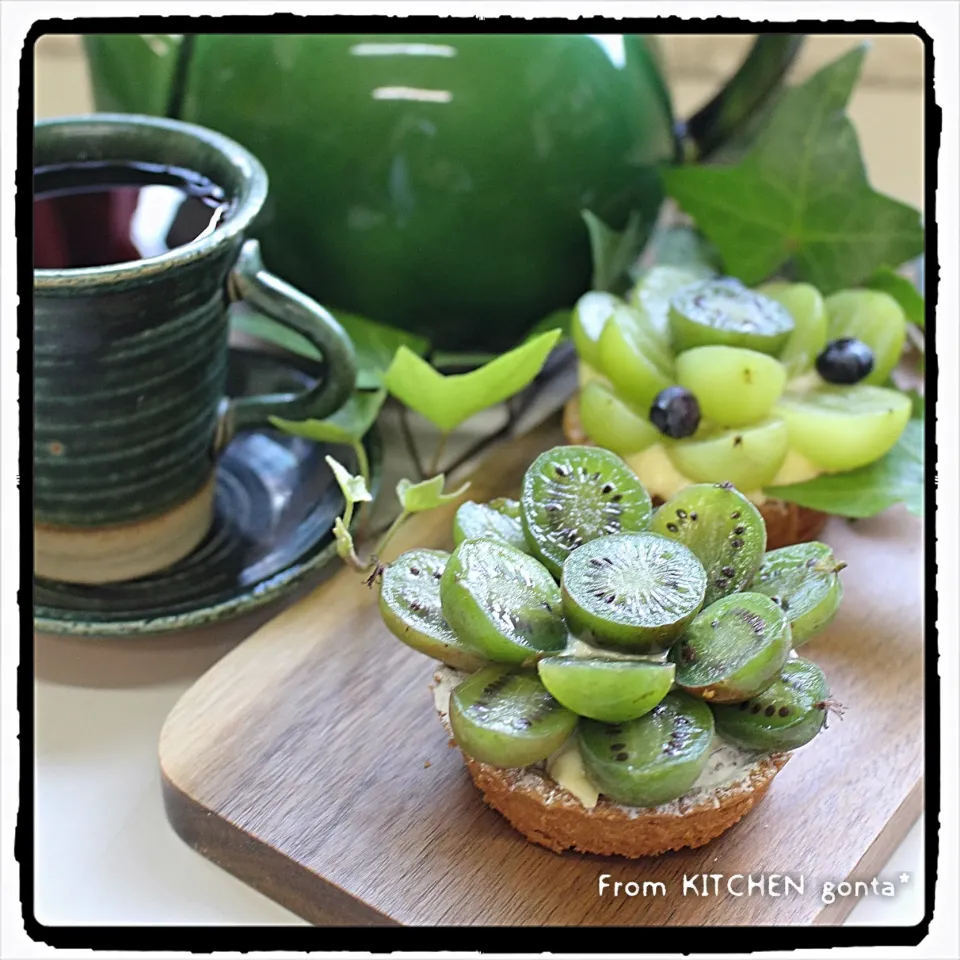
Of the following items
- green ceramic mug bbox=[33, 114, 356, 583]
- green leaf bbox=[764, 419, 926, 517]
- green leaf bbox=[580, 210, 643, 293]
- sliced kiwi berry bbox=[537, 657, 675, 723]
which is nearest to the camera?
sliced kiwi berry bbox=[537, 657, 675, 723]

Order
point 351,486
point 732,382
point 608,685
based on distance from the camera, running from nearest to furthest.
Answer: point 608,685, point 351,486, point 732,382

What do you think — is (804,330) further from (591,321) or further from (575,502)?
(575,502)

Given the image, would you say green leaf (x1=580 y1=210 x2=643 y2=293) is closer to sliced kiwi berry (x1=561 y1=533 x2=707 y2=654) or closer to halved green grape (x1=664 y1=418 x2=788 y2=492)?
halved green grape (x1=664 y1=418 x2=788 y2=492)

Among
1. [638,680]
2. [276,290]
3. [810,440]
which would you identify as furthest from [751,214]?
[638,680]

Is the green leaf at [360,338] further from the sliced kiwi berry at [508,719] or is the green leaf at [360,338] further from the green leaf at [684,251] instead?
the sliced kiwi berry at [508,719]

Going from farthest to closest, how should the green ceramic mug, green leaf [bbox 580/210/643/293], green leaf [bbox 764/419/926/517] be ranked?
green leaf [bbox 580/210/643/293] < green leaf [bbox 764/419/926/517] < the green ceramic mug

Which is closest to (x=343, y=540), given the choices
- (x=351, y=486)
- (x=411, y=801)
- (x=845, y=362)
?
(x=351, y=486)

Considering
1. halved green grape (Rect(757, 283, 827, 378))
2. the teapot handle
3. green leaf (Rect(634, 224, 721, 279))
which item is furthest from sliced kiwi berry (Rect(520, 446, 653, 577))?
the teapot handle
